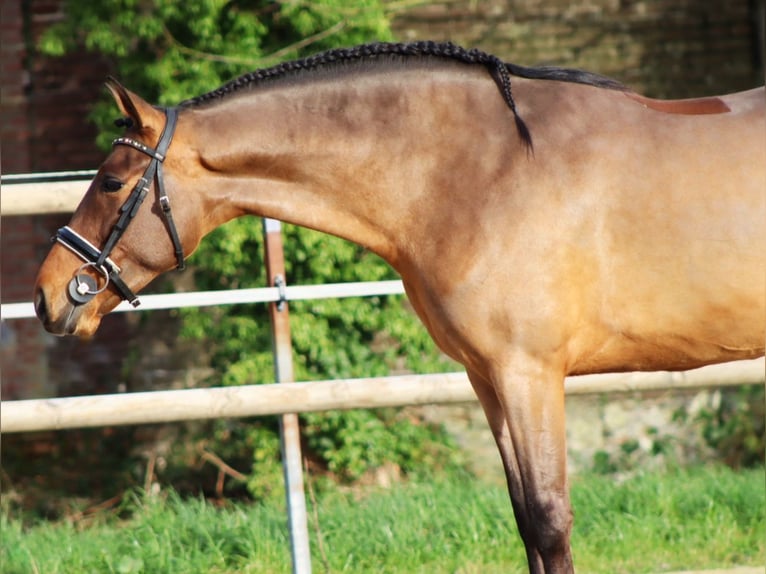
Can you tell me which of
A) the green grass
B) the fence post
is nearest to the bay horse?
the fence post

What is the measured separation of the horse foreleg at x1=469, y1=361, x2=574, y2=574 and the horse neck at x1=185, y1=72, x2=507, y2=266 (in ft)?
1.91

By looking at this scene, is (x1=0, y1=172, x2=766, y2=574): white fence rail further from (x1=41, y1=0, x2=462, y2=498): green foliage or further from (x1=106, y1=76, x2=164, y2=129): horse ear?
(x1=41, y1=0, x2=462, y2=498): green foliage

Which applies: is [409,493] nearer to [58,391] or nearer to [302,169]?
[302,169]

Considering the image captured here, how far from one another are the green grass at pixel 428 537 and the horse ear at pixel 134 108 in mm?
2017

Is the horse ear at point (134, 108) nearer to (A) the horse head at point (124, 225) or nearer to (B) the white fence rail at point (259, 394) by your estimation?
(A) the horse head at point (124, 225)

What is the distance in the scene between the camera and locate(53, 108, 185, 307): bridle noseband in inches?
128

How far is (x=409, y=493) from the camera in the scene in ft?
17.1

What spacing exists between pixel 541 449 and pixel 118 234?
146cm

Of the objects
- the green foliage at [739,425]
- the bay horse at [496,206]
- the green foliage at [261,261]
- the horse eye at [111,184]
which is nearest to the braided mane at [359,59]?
the bay horse at [496,206]

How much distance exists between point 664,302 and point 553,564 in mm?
885

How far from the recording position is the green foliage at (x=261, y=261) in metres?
6.05

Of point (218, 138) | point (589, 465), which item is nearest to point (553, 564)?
point (218, 138)

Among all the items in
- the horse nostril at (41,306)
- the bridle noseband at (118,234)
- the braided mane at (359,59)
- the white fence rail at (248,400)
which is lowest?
the white fence rail at (248,400)

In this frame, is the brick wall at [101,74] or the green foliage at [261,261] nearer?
the green foliage at [261,261]
